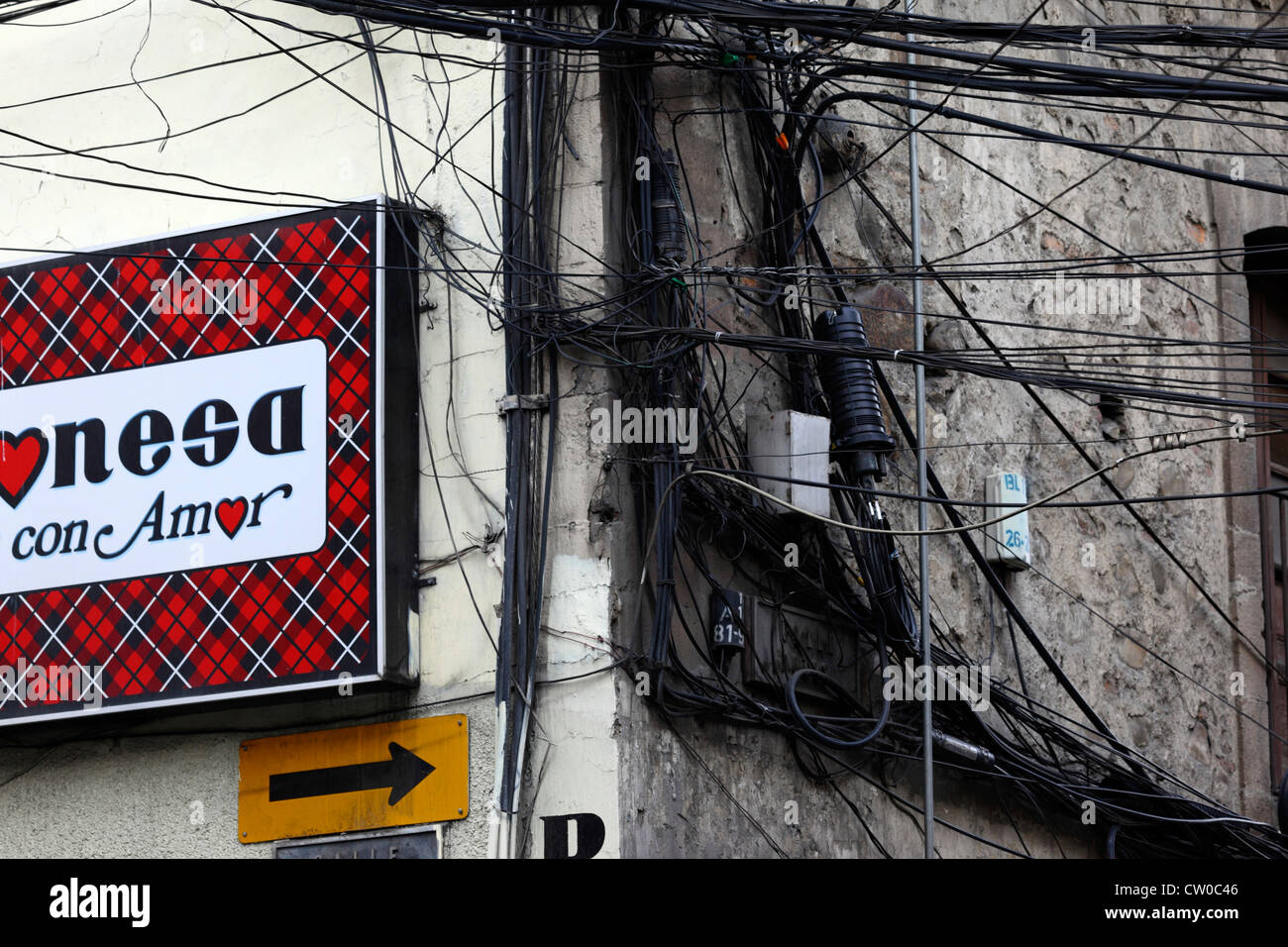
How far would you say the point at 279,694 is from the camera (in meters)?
5.43

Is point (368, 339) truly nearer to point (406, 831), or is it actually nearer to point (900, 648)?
point (406, 831)

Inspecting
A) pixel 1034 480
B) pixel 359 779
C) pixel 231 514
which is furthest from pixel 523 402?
pixel 1034 480

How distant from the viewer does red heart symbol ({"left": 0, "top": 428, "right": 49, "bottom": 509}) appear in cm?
607

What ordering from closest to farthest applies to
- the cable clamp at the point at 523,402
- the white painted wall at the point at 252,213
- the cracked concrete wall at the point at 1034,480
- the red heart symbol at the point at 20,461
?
the white painted wall at the point at 252,213
the cable clamp at the point at 523,402
the cracked concrete wall at the point at 1034,480
the red heart symbol at the point at 20,461

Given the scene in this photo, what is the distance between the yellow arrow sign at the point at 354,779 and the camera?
213 inches

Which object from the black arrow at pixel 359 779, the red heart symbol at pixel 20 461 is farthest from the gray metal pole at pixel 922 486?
the red heart symbol at pixel 20 461

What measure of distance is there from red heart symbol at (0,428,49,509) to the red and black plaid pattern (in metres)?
0.22

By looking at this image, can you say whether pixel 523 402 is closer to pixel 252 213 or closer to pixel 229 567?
pixel 229 567

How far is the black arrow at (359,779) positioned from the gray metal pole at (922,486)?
6.22 ft

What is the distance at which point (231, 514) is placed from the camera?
570cm

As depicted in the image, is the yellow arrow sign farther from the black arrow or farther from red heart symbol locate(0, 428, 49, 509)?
red heart symbol locate(0, 428, 49, 509)

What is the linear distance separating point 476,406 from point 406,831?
140 cm

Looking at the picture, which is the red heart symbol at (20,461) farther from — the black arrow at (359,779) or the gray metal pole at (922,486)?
the gray metal pole at (922,486)

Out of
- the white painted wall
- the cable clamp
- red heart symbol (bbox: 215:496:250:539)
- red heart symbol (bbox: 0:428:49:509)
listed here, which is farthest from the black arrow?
red heart symbol (bbox: 0:428:49:509)
